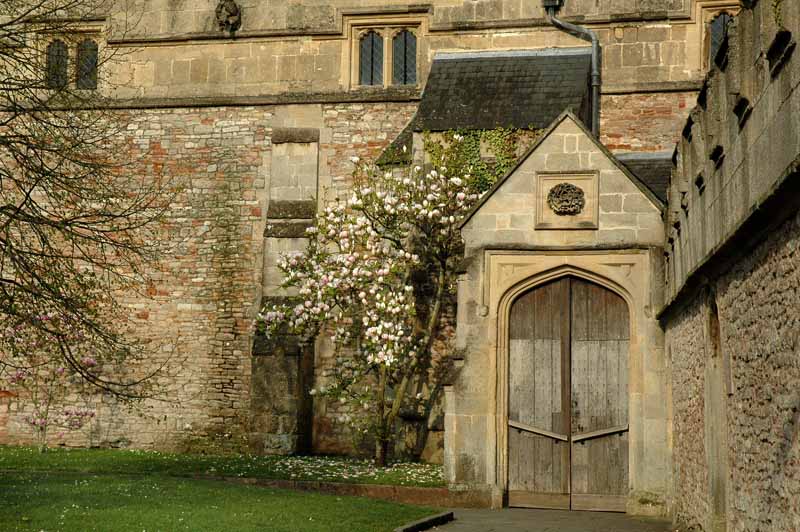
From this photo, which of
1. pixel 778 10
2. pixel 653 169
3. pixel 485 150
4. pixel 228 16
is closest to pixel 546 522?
pixel 653 169

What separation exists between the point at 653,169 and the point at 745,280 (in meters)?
8.68

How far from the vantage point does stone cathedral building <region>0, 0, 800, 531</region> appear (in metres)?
7.36

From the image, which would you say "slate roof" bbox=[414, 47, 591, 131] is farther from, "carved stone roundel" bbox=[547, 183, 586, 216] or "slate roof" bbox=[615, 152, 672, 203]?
"carved stone roundel" bbox=[547, 183, 586, 216]

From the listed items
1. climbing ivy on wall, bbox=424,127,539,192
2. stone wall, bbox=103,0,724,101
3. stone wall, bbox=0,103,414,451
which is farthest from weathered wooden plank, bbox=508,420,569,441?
stone wall, bbox=103,0,724,101

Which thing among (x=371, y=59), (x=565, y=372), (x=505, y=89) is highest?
(x=371, y=59)

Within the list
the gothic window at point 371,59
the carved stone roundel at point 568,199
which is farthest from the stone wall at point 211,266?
the carved stone roundel at point 568,199

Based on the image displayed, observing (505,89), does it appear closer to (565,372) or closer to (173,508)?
(565,372)

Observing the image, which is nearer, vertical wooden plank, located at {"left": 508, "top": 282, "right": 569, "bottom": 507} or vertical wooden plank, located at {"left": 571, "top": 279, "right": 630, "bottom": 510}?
vertical wooden plank, located at {"left": 571, "top": 279, "right": 630, "bottom": 510}

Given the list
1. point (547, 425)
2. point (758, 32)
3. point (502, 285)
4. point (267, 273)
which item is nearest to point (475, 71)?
point (267, 273)

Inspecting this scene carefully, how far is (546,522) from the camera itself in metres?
12.5

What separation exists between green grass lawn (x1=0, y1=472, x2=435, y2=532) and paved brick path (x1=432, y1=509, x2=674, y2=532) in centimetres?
56

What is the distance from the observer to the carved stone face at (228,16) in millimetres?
21922

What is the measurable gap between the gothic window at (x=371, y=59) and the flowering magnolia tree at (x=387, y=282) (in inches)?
108

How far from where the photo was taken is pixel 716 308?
938 cm
